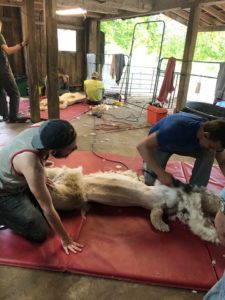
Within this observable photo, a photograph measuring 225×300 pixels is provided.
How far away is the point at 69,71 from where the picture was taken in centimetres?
904

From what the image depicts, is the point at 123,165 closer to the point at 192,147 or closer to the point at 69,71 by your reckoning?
the point at 192,147

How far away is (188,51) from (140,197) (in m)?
4.09

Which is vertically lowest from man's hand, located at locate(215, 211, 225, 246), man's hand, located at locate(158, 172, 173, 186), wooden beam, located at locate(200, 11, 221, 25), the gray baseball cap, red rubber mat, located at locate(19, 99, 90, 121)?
red rubber mat, located at locate(19, 99, 90, 121)

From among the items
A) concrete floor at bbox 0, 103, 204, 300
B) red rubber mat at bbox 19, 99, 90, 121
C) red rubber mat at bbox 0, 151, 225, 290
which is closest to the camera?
concrete floor at bbox 0, 103, 204, 300

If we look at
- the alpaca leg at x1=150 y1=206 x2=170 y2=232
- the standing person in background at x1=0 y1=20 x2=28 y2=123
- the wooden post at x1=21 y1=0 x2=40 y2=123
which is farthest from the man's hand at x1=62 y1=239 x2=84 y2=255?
the standing person in background at x1=0 y1=20 x2=28 y2=123

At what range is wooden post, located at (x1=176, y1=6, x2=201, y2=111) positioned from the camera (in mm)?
5234

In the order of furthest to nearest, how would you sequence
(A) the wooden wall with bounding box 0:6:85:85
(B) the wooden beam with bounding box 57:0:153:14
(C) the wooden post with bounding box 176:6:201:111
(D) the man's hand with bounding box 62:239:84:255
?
(A) the wooden wall with bounding box 0:6:85:85, (B) the wooden beam with bounding box 57:0:153:14, (C) the wooden post with bounding box 176:6:201:111, (D) the man's hand with bounding box 62:239:84:255

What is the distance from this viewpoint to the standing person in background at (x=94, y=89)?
6.65 meters

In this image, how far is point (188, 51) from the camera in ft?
18.0

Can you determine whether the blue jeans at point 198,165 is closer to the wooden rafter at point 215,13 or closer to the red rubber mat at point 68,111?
the red rubber mat at point 68,111

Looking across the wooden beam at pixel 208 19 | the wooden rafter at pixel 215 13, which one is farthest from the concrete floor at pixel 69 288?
the wooden beam at pixel 208 19

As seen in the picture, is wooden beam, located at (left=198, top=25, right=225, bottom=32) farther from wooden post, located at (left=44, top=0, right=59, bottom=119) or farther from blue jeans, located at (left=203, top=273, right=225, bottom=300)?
blue jeans, located at (left=203, top=273, right=225, bottom=300)

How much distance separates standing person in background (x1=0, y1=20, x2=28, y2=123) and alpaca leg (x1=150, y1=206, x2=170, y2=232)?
3583 millimetres

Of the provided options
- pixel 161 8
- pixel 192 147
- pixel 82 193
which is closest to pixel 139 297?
pixel 82 193
